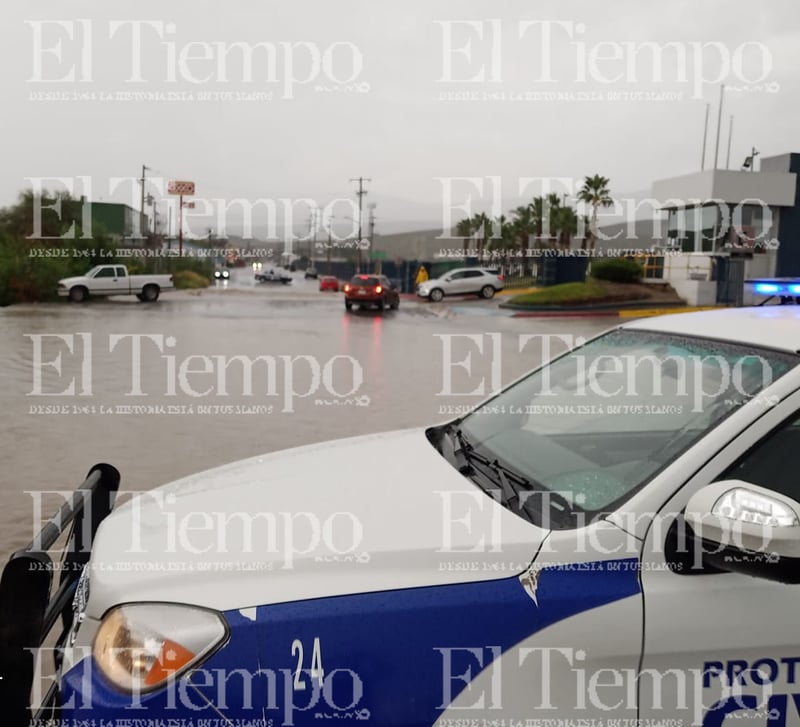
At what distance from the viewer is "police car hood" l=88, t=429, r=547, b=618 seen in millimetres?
2068

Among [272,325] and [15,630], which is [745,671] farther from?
[272,325]

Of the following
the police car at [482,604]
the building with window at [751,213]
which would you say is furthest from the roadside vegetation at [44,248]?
the police car at [482,604]

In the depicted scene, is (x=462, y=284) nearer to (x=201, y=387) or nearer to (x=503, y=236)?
(x=201, y=387)

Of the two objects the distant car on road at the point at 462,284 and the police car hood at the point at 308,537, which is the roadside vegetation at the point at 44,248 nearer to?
the distant car on road at the point at 462,284

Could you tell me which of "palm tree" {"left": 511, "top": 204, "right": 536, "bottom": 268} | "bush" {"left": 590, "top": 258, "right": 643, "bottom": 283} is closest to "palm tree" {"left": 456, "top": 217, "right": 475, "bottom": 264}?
"palm tree" {"left": 511, "top": 204, "right": 536, "bottom": 268}

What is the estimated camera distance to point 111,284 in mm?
33625

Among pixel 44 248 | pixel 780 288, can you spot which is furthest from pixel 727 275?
pixel 780 288

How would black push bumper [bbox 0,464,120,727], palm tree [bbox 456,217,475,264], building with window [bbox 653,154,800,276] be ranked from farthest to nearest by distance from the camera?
palm tree [bbox 456,217,475,264] < building with window [bbox 653,154,800,276] < black push bumper [bbox 0,464,120,727]

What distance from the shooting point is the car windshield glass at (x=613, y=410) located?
2455 millimetres

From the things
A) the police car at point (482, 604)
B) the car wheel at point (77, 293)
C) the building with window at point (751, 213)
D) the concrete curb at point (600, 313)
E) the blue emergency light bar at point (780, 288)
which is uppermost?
the building with window at point (751, 213)

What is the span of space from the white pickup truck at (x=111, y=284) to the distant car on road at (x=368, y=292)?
915 centimetres

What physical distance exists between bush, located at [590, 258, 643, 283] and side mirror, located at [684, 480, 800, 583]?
33330 millimetres

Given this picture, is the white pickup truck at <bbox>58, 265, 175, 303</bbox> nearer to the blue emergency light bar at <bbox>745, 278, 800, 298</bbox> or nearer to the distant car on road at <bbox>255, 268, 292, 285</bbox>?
the blue emergency light bar at <bbox>745, 278, 800, 298</bbox>

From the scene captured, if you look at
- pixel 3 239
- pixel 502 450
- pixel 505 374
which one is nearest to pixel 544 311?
pixel 505 374
